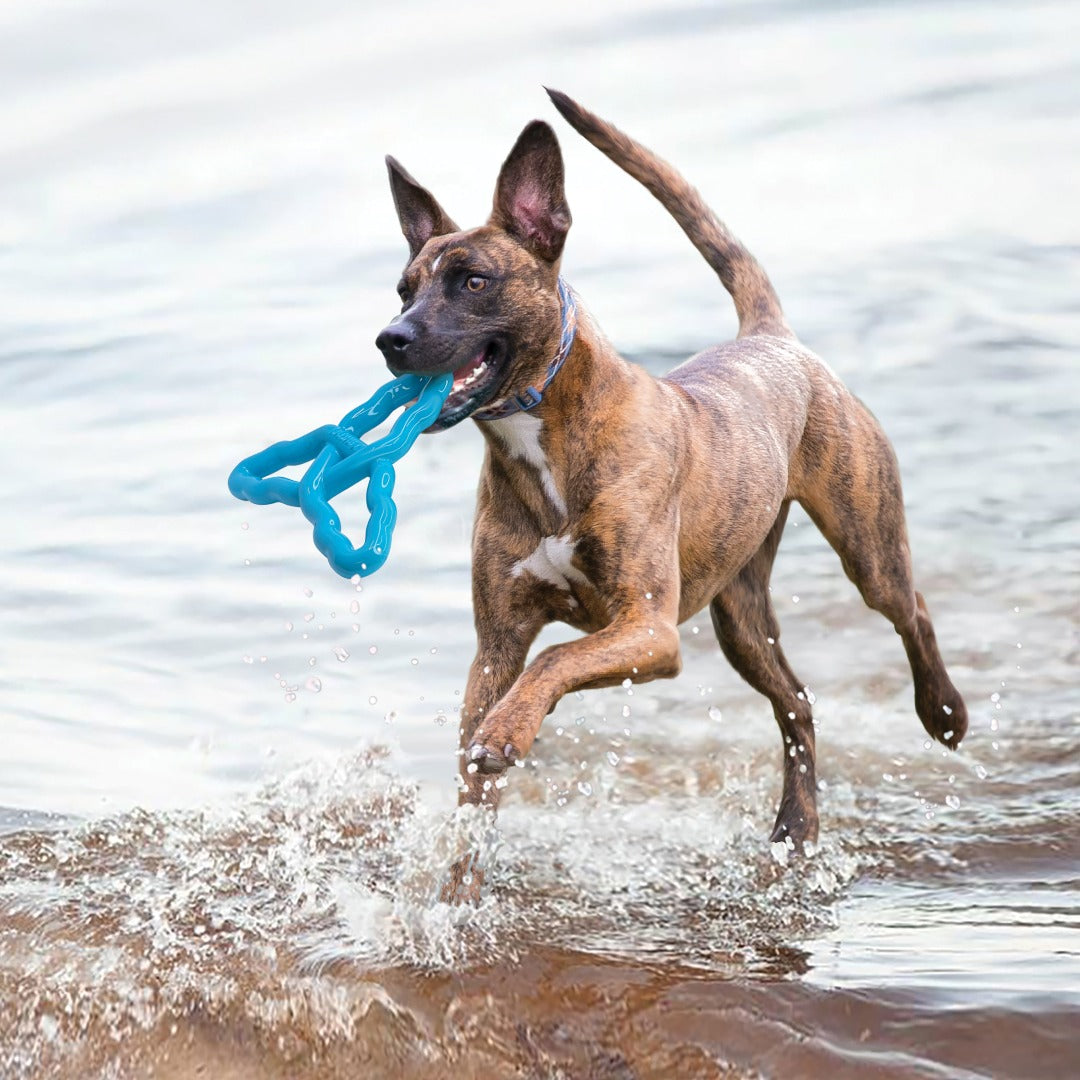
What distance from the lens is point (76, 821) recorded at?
5562 millimetres

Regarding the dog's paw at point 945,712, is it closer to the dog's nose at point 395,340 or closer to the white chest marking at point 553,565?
the white chest marking at point 553,565

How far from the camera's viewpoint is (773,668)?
5809 millimetres

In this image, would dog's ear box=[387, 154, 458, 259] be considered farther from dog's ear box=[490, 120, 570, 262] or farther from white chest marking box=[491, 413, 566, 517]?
white chest marking box=[491, 413, 566, 517]

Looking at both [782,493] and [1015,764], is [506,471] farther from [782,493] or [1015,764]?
[1015,764]

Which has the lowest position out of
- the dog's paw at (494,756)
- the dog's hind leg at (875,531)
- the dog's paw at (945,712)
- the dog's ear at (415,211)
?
the dog's paw at (945,712)

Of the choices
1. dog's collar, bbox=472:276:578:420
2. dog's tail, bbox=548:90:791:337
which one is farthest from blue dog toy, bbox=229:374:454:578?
dog's tail, bbox=548:90:791:337

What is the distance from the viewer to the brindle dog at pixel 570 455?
4203 millimetres

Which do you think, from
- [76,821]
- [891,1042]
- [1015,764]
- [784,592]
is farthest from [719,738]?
[891,1042]

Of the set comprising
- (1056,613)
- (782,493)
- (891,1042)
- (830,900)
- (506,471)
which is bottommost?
(1056,613)

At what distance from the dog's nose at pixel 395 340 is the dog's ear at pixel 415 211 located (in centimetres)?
57

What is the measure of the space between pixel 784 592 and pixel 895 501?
348 centimetres

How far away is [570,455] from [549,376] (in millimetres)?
217

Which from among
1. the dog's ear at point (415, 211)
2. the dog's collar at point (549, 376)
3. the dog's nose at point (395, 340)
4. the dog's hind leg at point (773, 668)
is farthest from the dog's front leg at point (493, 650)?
the dog's hind leg at point (773, 668)

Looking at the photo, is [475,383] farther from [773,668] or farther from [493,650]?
[773,668]
